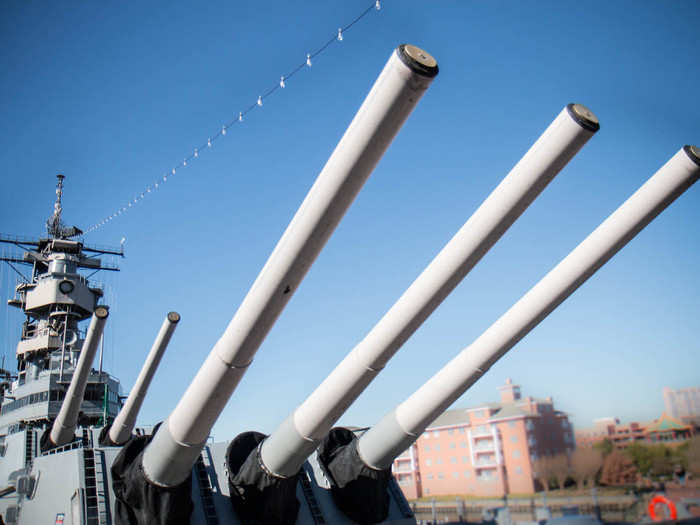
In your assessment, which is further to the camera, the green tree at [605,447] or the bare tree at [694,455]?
the green tree at [605,447]

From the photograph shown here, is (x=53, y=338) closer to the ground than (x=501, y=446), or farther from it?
farther from it

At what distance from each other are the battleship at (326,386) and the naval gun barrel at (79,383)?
3 centimetres


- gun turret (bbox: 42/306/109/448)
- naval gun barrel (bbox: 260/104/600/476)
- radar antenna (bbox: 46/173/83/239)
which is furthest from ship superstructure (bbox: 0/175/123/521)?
naval gun barrel (bbox: 260/104/600/476)

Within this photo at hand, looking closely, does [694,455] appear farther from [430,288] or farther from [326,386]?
[326,386]

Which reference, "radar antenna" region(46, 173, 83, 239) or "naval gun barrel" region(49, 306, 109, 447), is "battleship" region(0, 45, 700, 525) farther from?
"radar antenna" region(46, 173, 83, 239)

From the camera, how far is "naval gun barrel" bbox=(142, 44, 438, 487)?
343 centimetres

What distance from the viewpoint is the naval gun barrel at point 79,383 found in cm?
945

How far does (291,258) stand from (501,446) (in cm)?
202

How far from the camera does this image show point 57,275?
20.6 m

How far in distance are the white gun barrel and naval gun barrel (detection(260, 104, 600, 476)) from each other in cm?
277

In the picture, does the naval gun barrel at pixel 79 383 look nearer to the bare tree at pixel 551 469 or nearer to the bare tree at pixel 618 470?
the bare tree at pixel 551 469

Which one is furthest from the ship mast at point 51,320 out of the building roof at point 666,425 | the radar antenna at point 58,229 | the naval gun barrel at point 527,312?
the building roof at point 666,425

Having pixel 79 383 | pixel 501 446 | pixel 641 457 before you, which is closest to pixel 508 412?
pixel 501 446

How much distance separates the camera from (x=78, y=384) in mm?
10023
